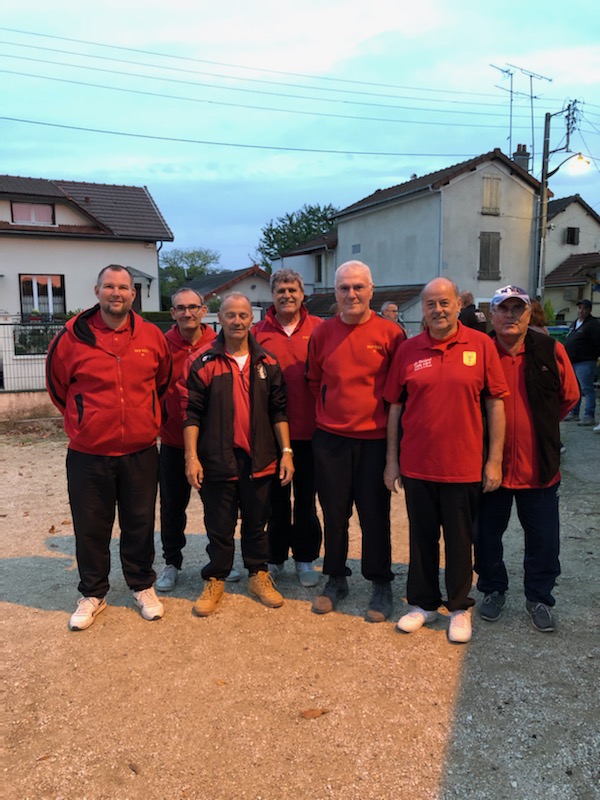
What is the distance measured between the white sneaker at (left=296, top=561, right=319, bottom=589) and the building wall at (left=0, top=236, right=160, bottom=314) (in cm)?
2080

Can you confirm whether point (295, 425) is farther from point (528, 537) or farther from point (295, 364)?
point (528, 537)

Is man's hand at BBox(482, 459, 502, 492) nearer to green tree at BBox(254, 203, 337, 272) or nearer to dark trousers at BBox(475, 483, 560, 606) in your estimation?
dark trousers at BBox(475, 483, 560, 606)

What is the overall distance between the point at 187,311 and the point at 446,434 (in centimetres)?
195

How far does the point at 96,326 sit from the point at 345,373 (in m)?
1.51

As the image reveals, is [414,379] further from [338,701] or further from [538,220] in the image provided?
[538,220]

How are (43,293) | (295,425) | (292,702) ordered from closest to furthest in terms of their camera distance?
(292,702) → (295,425) → (43,293)

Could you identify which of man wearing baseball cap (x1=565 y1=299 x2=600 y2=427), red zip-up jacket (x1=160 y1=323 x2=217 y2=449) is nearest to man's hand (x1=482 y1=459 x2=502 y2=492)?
red zip-up jacket (x1=160 y1=323 x2=217 y2=449)

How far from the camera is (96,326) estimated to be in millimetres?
3604

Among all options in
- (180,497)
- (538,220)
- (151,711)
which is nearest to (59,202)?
(538,220)

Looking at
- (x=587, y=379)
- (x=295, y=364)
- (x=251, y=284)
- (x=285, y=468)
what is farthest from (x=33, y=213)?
(x=285, y=468)

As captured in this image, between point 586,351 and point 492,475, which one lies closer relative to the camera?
point 492,475

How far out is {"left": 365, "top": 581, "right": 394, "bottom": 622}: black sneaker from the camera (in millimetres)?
3648

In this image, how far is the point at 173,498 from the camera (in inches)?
166

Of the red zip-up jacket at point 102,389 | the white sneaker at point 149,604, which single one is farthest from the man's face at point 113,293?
the white sneaker at point 149,604
